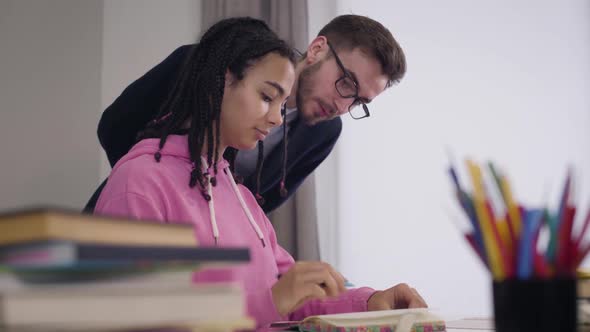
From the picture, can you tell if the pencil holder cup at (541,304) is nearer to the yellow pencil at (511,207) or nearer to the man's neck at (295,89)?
the yellow pencil at (511,207)

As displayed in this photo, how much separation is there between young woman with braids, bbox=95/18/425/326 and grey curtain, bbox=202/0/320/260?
1.23m

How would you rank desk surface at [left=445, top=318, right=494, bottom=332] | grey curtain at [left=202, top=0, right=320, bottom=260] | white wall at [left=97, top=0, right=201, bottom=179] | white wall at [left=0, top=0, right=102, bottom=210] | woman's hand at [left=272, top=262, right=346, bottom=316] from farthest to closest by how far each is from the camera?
white wall at [left=97, top=0, right=201, bottom=179] < grey curtain at [left=202, top=0, right=320, bottom=260] < white wall at [left=0, top=0, right=102, bottom=210] < desk surface at [left=445, top=318, right=494, bottom=332] < woman's hand at [left=272, top=262, right=346, bottom=316]

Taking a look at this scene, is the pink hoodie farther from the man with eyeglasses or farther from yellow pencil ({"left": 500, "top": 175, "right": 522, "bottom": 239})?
yellow pencil ({"left": 500, "top": 175, "right": 522, "bottom": 239})

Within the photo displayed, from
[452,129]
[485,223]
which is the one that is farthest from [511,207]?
[452,129]

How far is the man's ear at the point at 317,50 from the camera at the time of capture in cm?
181

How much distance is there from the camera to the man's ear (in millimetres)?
1811

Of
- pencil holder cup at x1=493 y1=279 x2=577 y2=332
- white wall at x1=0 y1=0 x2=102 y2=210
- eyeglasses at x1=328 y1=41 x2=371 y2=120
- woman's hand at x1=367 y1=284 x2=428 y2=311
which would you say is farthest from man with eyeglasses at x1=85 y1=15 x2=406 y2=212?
pencil holder cup at x1=493 y1=279 x2=577 y2=332

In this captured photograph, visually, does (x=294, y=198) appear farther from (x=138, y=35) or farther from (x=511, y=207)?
(x=511, y=207)

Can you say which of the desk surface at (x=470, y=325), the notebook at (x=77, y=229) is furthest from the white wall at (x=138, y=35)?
the notebook at (x=77, y=229)

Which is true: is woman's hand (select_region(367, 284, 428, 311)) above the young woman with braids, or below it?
below

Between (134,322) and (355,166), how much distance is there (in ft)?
7.40

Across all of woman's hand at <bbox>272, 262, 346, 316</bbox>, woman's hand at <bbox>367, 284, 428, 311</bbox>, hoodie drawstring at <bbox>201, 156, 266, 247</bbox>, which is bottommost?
woman's hand at <bbox>367, 284, 428, 311</bbox>

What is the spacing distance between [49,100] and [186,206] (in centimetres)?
153

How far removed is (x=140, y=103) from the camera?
154 cm
